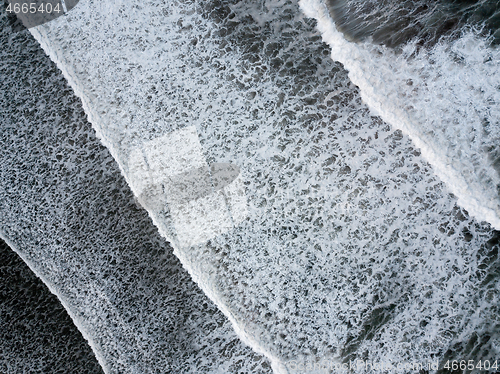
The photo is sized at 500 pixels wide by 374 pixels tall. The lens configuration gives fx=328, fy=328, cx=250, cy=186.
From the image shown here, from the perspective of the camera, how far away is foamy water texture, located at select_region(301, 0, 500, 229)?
771mm

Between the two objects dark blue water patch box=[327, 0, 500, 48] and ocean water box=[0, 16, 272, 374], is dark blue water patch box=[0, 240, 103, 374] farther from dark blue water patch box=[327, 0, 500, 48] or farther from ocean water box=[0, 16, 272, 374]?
dark blue water patch box=[327, 0, 500, 48]

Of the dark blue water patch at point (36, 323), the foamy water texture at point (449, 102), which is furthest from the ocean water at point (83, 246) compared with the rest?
the foamy water texture at point (449, 102)

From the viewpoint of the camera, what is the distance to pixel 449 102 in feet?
2.57

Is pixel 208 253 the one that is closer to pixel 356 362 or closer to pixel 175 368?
pixel 175 368

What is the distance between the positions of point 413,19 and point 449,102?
22cm

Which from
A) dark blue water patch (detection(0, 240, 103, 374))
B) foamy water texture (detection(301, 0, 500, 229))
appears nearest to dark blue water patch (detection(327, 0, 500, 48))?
foamy water texture (detection(301, 0, 500, 229))

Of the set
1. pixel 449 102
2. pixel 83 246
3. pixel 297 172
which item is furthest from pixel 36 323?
pixel 449 102

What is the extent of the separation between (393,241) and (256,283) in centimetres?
35

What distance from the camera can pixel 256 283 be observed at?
31.4 inches

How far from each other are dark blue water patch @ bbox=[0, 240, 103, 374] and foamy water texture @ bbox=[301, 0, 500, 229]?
0.98 metres

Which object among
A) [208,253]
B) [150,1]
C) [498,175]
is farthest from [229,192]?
[498,175]

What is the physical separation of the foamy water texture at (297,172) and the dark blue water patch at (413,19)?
2.0 inches

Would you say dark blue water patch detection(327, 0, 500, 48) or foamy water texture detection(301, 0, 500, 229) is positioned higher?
dark blue water patch detection(327, 0, 500, 48)

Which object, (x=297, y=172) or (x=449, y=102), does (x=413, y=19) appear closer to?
(x=449, y=102)
